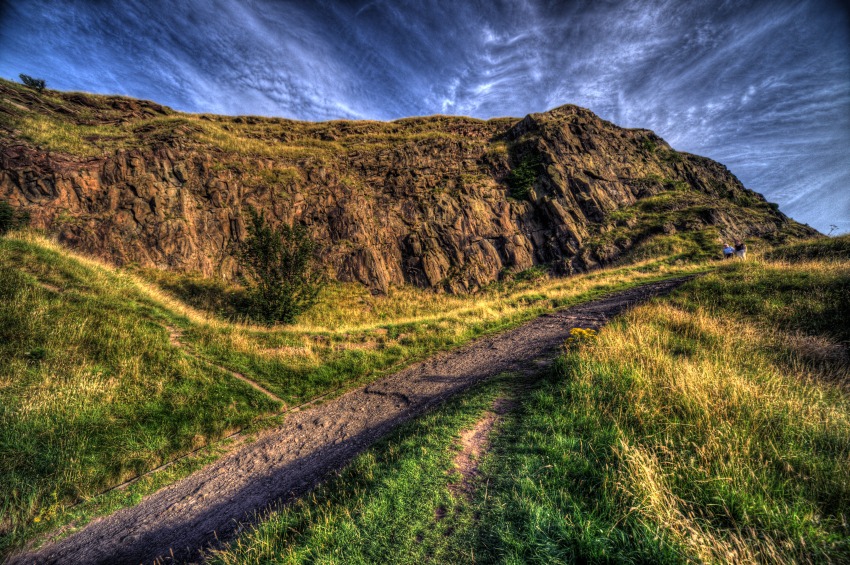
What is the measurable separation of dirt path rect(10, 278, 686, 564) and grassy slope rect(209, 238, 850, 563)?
109 centimetres

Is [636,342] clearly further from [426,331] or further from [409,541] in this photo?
[426,331]

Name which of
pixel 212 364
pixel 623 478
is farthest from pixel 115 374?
pixel 623 478

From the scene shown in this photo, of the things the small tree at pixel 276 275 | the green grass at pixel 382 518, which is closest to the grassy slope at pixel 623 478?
the green grass at pixel 382 518

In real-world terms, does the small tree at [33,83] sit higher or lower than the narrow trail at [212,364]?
higher

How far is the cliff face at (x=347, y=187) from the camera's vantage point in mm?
21812

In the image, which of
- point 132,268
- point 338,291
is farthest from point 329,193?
point 132,268

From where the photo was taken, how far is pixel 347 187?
104ft

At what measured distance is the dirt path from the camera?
394 cm

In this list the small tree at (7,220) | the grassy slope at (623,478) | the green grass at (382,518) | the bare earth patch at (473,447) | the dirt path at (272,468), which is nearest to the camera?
the grassy slope at (623,478)

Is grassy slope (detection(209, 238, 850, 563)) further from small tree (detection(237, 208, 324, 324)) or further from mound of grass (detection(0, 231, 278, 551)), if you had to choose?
small tree (detection(237, 208, 324, 324))

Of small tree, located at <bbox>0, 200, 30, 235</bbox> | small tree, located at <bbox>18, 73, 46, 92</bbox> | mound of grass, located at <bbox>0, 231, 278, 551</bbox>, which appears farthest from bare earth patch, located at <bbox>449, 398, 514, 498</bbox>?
small tree, located at <bbox>18, 73, 46, 92</bbox>

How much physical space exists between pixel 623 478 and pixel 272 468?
599cm

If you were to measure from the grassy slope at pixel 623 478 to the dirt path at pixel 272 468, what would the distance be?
3.58 feet

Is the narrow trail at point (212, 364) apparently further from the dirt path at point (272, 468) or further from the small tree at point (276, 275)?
the small tree at point (276, 275)
